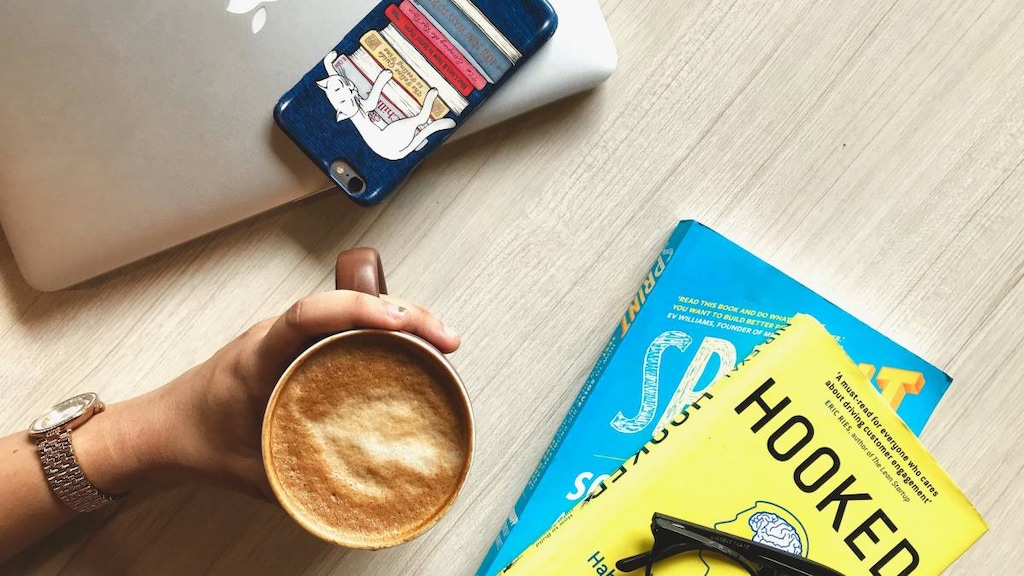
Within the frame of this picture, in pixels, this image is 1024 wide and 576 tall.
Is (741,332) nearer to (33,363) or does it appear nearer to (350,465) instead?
(350,465)

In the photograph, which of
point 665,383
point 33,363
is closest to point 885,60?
point 665,383

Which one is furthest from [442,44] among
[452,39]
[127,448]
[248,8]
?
[127,448]

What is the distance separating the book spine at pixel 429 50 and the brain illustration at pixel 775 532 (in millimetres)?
452

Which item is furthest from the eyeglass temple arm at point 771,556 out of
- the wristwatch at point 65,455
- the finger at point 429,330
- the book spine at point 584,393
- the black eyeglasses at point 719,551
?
the wristwatch at point 65,455

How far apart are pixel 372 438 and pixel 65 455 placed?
34 cm

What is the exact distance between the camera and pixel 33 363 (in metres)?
0.68

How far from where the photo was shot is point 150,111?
60cm

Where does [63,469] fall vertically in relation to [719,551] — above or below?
above

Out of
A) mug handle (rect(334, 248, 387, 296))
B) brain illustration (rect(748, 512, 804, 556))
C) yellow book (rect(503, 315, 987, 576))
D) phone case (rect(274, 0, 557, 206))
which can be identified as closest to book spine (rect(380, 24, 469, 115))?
phone case (rect(274, 0, 557, 206))

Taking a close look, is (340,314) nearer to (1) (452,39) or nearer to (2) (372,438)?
(2) (372,438)

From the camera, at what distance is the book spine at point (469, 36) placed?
0.63m

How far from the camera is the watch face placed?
0.64 metres

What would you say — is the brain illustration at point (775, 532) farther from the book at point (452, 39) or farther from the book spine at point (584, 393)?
the book at point (452, 39)

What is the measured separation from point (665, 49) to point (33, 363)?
2.23ft
